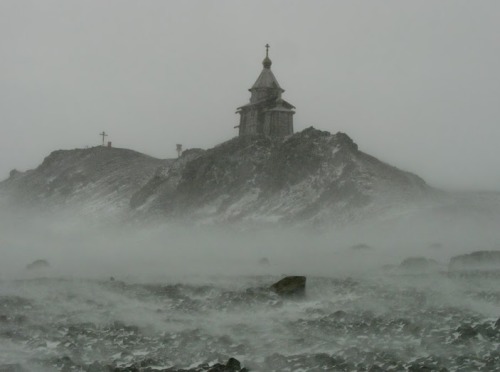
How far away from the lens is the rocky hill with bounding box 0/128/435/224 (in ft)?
164

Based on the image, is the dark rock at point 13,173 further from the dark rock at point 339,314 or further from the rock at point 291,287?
the dark rock at point 339,314

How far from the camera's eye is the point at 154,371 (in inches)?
523

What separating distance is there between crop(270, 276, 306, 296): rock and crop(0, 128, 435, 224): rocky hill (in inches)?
1026

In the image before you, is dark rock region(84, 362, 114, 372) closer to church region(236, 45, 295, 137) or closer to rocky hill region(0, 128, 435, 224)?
rocky hill region(0, 128, 435, 224)

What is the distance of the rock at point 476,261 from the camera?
80.0 ft

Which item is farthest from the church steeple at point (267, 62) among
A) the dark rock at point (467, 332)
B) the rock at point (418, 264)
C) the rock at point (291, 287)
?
the dark rock at point (467, 332)

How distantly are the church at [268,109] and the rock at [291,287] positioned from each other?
46.6 m

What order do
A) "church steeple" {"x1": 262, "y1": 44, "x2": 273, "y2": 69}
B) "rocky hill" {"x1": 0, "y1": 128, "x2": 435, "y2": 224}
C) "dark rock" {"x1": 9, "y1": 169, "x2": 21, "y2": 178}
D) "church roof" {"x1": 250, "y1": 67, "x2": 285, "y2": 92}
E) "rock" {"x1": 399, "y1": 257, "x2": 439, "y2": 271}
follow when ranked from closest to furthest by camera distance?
"rock" {"x1": 399, "y1": 257, "x2": 439, "y2": 271} → "rocky hill" {"x1": 0, "y1": 128, "x2": 435, "y2": 224} → "church roof" {"x1": 250, "y1": 67, "x2": 285, "y2": 92} → "church steeple" {"x1": 262, "y1": 44, "x2": 273, "y2": 69} → "dark rock" {"x1": 9, "y1": 169, "x2": 21, "y2": 178}

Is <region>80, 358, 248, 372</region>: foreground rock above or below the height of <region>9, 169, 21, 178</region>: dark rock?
below

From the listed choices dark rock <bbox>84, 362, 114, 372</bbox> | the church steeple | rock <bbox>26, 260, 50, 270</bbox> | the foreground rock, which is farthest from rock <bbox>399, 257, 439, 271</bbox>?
the church steeple

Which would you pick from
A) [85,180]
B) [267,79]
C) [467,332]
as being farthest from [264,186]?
[467,332]

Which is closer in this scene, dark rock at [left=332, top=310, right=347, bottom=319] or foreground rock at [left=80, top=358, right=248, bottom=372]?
foreground rock at [left=80, top=358, right=248, bottom=372]

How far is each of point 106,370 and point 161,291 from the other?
9175mm

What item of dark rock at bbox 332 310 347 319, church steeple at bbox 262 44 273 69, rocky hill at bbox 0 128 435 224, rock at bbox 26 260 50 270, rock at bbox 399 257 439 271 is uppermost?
church steeple at bbox 262 44 273 69
